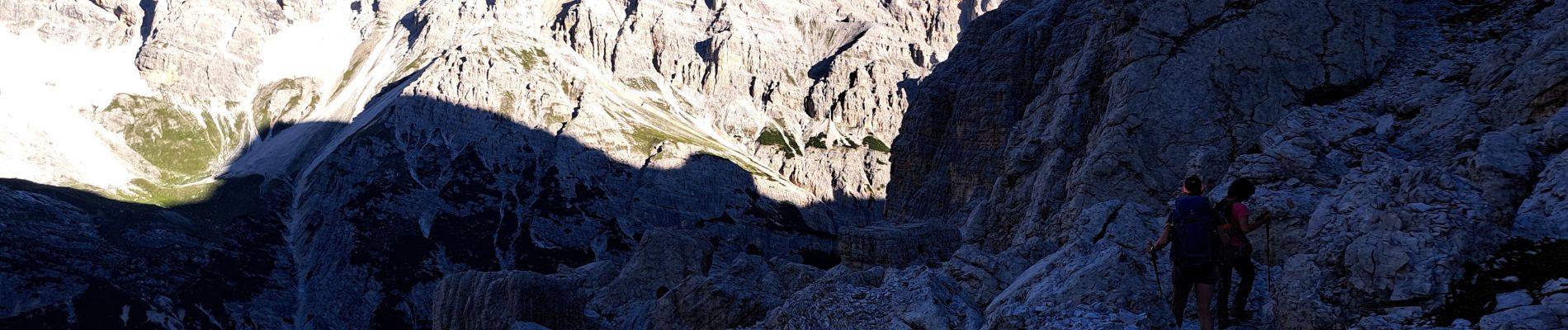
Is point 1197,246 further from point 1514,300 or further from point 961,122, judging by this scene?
point 961,122

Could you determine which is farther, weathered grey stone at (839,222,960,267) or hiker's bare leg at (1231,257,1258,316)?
weathered grey stone at (839,222,960,267)

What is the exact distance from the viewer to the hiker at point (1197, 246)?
1833cm

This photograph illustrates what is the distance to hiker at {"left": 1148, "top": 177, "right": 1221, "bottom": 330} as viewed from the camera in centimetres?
1833

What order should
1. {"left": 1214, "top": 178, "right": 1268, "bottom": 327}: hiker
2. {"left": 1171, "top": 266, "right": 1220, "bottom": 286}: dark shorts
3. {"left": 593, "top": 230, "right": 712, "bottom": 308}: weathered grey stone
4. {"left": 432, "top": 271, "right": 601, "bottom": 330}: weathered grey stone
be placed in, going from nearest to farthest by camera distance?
{"left": 1171, "top": 266, "right": 1220, "bottom": 286}: dark shorts < {"left": 1214, "top": 178, "right": 1268, "bottom": 327}: hiker < {"left": 432, "top": 271, "right": 601, "bottom": 330}: weathered grey stone < {"left": 593, "top": 230, "right": 712, "bottom": 308}: weathered grey stone

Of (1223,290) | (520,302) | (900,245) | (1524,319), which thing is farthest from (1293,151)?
(520,302)

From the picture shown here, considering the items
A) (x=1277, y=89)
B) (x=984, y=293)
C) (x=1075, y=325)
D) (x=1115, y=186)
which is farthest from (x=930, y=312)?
(x=1277, y=89)

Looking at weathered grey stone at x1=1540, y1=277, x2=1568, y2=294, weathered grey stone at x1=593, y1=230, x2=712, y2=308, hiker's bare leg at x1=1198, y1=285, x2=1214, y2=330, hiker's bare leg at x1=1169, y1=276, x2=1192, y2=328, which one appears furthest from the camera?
weathered grey stone at x1=593, y1=230, x2=712, y2=308

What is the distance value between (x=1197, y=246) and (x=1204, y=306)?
1124 mm

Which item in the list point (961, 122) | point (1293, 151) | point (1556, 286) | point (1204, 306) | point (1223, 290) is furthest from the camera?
point (961, 122)

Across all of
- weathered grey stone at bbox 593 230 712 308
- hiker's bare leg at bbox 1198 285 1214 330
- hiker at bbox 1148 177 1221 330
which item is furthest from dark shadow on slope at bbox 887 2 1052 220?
hiker's bare leg at bbox 1198 285 1214 330

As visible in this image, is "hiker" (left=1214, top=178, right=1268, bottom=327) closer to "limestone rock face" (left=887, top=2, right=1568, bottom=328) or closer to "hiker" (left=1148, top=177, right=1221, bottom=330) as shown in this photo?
"hiker" (left=1148, top=177, right=1221, bottom=330)

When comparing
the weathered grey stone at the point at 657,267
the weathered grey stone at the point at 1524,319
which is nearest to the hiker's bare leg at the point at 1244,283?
the weathered grey stone at the point at 1524,319

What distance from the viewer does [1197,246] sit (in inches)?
724

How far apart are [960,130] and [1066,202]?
37.7m
